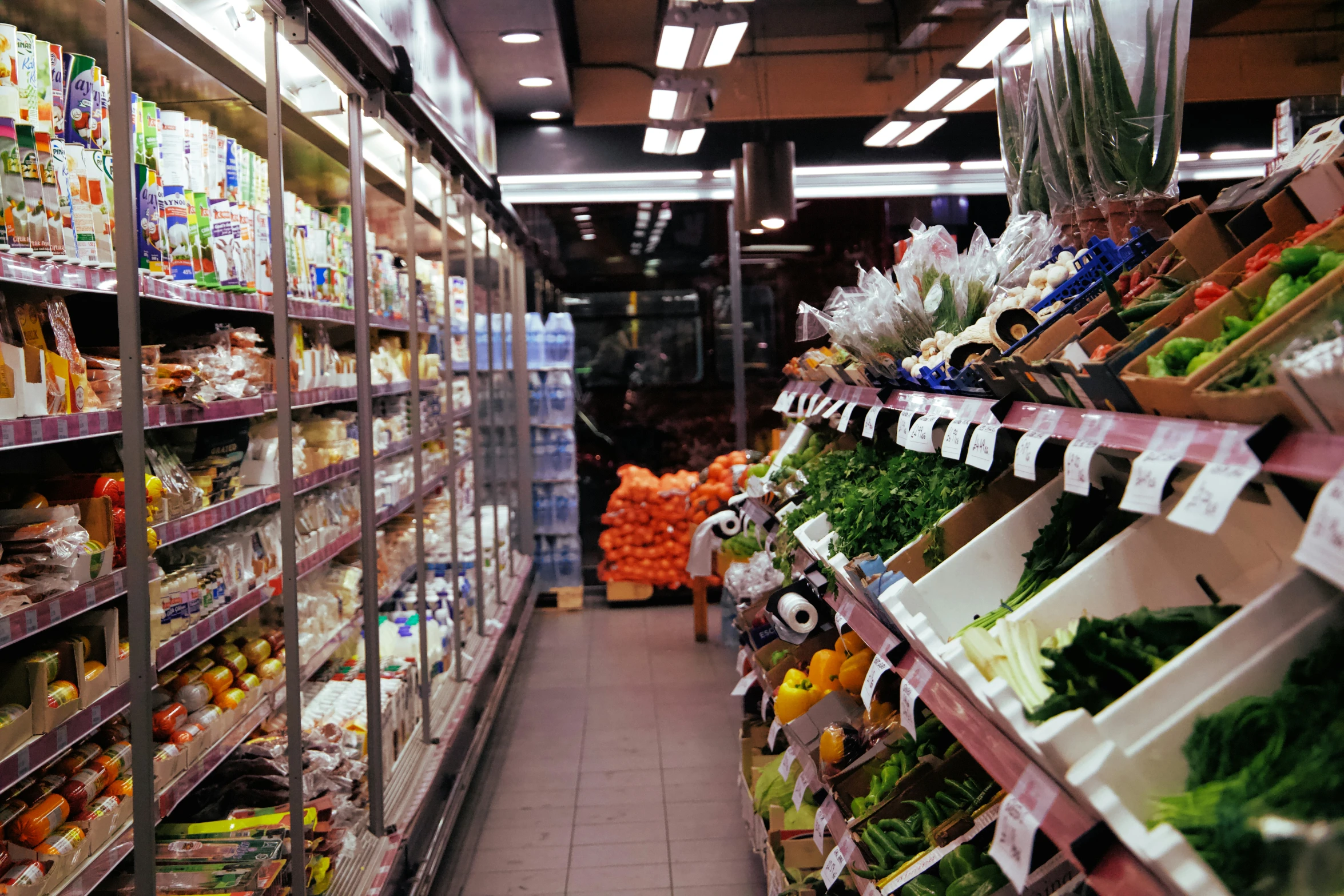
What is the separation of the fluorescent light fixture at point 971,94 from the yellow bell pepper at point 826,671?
11.2 feet

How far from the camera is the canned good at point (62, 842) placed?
72.0 inches

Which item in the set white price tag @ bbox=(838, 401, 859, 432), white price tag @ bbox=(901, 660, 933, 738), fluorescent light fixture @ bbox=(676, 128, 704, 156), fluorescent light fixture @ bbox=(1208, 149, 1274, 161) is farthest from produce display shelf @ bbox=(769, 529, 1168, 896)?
fluorescent light fixture @ bbox=(1208, 149, 1274, 161)

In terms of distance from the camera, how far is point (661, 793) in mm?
4504

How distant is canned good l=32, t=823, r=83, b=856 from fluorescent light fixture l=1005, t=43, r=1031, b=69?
9.59 feet

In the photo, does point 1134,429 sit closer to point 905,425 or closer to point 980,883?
point 980,883

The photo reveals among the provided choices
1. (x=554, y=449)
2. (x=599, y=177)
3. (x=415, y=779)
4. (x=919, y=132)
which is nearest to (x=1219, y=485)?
(x=415, y=779)

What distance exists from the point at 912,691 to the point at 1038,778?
0.51m

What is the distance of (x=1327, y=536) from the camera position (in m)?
0.94

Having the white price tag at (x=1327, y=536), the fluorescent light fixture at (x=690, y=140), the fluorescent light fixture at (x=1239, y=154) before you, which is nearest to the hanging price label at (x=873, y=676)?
the white price tag at (x=1327, y=536)

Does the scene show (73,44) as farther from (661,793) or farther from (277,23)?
(661,793)

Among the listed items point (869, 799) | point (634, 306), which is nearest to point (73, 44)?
point (869, 799)

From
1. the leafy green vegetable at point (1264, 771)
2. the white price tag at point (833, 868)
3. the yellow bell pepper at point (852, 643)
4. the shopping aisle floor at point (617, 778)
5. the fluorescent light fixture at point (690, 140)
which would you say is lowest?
the shopping aisle floor at point (617, 778)

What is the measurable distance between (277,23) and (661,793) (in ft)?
10.9

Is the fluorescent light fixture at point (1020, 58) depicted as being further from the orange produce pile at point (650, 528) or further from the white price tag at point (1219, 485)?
the orange produce pile at point (650, 528)
